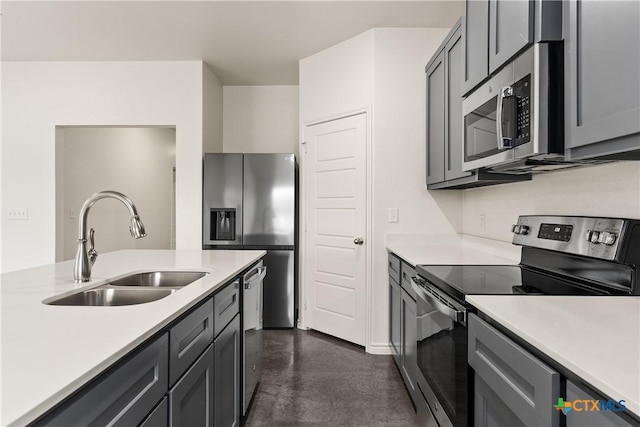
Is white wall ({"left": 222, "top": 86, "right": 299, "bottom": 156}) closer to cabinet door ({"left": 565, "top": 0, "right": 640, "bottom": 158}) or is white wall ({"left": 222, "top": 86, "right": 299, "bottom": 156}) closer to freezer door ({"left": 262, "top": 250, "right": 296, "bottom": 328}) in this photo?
freezer door ({"left": 262, "top": 250, "right": 296, "bottom": 328})

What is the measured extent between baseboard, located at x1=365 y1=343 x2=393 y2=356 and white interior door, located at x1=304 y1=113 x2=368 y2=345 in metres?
0.11

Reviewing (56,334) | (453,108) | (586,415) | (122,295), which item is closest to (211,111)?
(453,108)

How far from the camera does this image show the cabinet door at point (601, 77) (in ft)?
3.19

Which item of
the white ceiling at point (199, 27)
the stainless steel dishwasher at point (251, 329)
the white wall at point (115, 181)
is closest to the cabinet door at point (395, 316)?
the stainless steel dishwasher at point (251, 329)

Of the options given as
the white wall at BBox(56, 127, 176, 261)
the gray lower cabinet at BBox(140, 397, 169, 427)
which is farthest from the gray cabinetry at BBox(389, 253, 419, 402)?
the white wall at BBox(56, 127, 176, 261)

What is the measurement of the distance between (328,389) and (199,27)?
305cm

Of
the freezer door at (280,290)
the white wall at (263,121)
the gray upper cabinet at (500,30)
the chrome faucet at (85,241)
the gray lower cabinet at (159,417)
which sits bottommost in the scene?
the freezer door at (280,290)

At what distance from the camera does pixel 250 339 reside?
215cm

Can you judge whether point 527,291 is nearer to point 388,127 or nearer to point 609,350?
point 609,350

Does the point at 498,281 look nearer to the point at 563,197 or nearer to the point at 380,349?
the point at 563,197

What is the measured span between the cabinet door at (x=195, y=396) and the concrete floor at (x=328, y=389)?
0.83 m

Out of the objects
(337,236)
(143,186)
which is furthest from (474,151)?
(143,186)

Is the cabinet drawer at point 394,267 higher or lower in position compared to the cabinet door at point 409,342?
higher

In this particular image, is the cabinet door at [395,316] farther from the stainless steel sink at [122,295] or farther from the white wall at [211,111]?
the white wall at [211,111]
